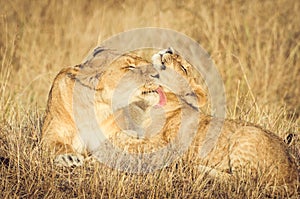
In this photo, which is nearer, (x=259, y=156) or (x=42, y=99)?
(x=259, y=156)

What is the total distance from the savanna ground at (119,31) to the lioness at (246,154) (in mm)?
142

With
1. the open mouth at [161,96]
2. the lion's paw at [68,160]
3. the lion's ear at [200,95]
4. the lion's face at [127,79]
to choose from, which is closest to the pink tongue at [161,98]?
the open mouth at [161,96]

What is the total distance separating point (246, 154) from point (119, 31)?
12.0 ft

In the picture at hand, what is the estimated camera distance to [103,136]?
409cm

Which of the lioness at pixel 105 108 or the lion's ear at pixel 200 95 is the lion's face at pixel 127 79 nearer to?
the lioness at pixel 105 108

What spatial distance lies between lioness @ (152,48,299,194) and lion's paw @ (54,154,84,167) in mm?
764

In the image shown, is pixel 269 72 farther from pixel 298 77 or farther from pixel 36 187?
pixel 36 187

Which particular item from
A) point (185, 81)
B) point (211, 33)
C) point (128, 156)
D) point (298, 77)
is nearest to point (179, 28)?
point (211, 33)

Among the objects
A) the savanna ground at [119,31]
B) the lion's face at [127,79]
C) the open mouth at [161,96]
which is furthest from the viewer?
the open mouth at [161,96]

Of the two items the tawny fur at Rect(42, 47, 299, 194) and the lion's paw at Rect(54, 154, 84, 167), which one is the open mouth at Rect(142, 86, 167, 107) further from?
the lion's paw at Rect(54, 154, 84, 167)

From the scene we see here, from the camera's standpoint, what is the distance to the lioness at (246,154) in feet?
12.4

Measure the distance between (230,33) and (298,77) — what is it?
920 millimetres

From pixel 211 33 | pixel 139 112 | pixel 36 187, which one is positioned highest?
pixel 211 33

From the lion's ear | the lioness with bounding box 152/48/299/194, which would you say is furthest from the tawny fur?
the lion's ear
